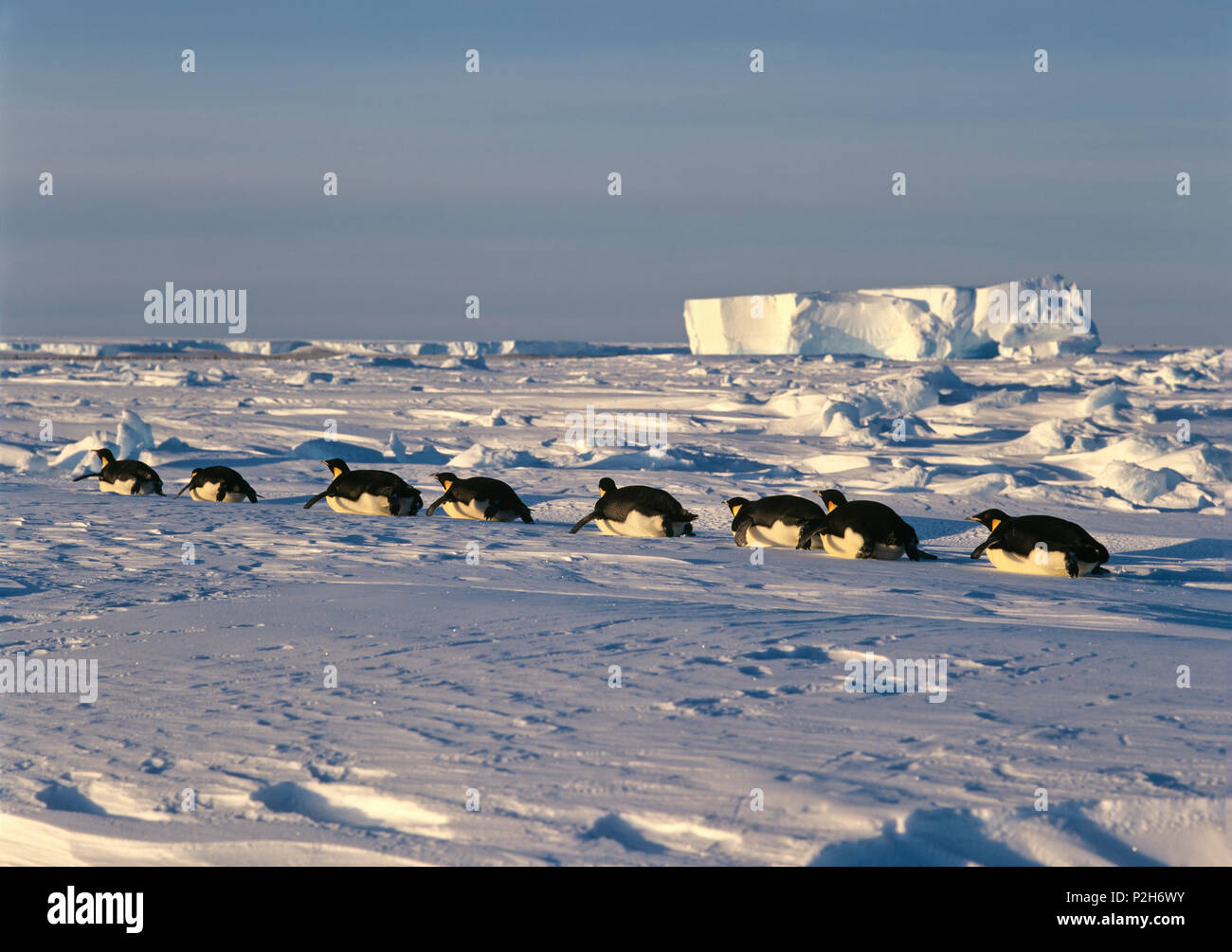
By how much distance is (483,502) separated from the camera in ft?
30.9

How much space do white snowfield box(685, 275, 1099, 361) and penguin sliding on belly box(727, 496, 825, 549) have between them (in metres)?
45.4

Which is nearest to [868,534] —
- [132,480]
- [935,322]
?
[132,480]

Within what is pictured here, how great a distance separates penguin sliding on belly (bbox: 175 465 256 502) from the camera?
10133 millimetres

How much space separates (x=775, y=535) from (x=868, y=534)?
2.70ft

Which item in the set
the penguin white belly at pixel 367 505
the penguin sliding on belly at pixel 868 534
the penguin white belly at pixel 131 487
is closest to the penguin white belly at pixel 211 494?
the penguin white belly at pixel 131 487

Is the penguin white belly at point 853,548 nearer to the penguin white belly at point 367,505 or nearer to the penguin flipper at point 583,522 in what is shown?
the penguin flipper at point 583,522

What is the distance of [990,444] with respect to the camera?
17.0 metres

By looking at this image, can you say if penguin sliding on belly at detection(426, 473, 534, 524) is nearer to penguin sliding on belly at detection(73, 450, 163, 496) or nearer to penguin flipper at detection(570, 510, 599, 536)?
penguin flipper at detection(570, 510, 599, 536)

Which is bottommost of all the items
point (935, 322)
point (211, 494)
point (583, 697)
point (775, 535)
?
point (583, 697)

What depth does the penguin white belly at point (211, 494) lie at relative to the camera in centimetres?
1016

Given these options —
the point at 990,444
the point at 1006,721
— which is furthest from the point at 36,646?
the point at 990,444

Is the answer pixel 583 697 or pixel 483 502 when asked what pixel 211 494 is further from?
pixel 583 697

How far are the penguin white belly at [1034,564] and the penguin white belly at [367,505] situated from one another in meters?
4.75
